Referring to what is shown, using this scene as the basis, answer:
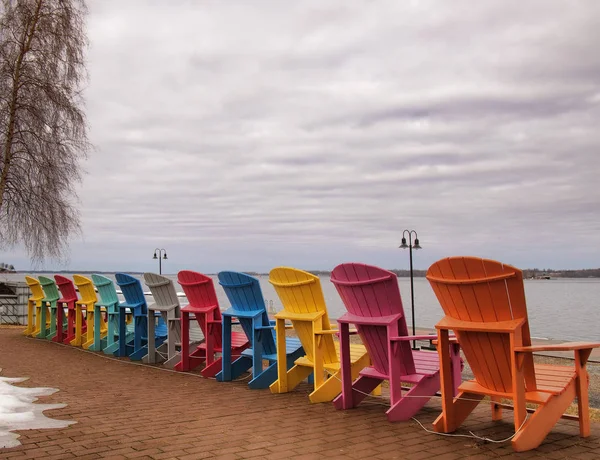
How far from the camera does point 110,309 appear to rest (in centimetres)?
1091

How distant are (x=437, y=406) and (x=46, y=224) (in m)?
15.0

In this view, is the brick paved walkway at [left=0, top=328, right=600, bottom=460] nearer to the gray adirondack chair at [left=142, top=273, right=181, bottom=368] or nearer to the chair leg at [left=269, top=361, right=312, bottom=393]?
the chair leg at [left=269, top=361, right=312, bottom=393]

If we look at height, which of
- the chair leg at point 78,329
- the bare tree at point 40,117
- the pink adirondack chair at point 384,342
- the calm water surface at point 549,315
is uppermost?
the bare tree at point 40,117

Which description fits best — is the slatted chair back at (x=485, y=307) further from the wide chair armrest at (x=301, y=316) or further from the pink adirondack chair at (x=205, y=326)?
the pink adirondack chair at (x=205, y=326)

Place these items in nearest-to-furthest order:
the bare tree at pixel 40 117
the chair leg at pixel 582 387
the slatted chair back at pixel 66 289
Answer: the chair leg at pixel 582 387
the slatted chair back at pixel 66 289
the bare tree at pixel 40 117

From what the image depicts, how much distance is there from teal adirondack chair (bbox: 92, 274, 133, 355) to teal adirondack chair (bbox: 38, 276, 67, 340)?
7.27ft

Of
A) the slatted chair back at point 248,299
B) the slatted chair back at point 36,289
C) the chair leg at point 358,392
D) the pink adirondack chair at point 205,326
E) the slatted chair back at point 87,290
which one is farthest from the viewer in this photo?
the slatted chair back at point 36,289

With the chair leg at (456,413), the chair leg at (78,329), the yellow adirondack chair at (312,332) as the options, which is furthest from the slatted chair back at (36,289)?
the chair leg at (456,413)

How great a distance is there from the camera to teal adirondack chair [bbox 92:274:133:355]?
10.8 metres

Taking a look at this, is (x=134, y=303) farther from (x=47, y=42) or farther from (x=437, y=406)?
(x=47, y=42)

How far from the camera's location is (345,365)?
5891 millimetres

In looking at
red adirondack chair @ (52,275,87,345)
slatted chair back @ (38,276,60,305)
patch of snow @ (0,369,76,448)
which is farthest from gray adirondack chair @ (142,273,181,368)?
slatted chair back @ (38,276,60,305)

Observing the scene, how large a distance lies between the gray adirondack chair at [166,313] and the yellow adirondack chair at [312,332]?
2.85 meters

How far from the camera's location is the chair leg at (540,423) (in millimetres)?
4234
